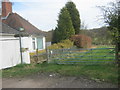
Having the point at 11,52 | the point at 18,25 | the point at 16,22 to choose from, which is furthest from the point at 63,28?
the point at 11,52

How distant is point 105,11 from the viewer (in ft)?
22.2

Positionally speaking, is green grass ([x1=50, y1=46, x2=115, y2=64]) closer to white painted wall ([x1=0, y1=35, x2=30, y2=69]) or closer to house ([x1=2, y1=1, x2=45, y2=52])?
white painted wall ([x1=0, y1=35, x2=30, y2=69])

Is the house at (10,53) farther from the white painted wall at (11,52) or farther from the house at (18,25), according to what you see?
the house at (18,25)

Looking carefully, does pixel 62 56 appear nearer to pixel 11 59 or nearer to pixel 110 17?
pixel 11 59

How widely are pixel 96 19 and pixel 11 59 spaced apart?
5.66 m

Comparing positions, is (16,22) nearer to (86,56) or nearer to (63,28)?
(63,28)

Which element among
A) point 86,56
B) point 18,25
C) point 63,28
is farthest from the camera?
point 63,28

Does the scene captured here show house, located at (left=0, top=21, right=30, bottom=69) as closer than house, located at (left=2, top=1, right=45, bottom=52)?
Yes

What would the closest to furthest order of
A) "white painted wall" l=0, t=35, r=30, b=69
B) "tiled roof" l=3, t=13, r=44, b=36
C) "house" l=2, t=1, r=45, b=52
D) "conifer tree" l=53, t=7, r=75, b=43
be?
1. "white painted wall" l=0, t=35, r=30, b=69
2. "house" l=2, t=1, r=45, b=52
3. "tiled roof" l=3, t=13, r=44, b=36
4. "conifer tree" l=53, t=7, r=75, b=43

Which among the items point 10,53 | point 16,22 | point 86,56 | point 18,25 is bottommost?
point 86,56

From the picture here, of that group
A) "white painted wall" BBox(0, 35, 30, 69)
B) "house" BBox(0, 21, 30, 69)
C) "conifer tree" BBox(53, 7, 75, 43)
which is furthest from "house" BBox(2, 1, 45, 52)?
"house" BBox(0, 21, 30, 69)

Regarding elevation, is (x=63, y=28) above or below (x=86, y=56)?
above

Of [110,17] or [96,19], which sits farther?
[96,19]

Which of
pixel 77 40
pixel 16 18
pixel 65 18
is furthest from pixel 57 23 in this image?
pixel 16 18
